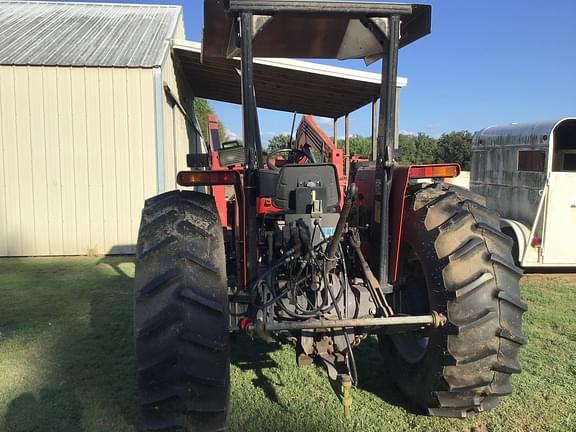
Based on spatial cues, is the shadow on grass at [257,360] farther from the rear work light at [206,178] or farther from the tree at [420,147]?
the tree at [420,147]

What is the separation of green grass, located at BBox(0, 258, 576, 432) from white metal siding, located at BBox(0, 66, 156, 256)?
365cm

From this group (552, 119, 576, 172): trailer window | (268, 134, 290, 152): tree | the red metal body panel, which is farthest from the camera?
(552, 119, 576, 172): trailer window

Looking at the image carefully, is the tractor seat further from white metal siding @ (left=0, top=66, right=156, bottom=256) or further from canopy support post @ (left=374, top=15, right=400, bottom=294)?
white metal siding @ (left=0, top=66, right=156, bottom=256)

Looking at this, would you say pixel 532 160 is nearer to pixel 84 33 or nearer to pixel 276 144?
pixel 276 144

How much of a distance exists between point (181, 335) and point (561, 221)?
6.36 metres

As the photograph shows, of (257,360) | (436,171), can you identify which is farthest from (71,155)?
(436,171)

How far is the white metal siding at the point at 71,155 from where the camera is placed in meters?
8.89

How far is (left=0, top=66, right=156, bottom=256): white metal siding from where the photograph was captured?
889 centimetres

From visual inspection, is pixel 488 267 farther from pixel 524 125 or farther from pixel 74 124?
pixel 74 124

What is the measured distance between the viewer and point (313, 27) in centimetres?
326

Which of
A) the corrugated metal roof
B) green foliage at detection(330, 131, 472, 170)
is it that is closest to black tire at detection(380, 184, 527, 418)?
the corrugated metal roof

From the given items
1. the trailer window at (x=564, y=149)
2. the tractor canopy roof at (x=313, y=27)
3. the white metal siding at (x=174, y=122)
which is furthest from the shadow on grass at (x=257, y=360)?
the trailer window at (x=564, y=149)

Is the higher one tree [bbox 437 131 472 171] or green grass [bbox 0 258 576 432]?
tree [bbox 437 131 472 171]

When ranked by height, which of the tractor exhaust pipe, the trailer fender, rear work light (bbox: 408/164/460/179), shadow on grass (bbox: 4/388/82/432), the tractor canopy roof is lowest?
shadow on grass (bbox: 4/388/82/432)
